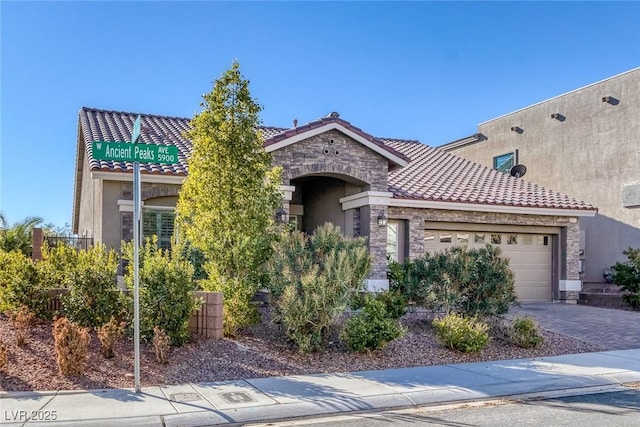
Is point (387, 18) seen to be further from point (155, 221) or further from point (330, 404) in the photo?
point (330, 404)

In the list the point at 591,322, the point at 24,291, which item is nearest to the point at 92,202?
the point at 24,291

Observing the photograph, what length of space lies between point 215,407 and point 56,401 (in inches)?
78.6

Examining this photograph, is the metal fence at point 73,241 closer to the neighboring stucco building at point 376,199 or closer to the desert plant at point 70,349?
the neighboring stucco building at point 376,199

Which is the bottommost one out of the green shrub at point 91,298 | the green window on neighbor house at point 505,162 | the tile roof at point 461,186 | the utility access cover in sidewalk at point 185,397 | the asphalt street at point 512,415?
the asphalt street at point 512,415

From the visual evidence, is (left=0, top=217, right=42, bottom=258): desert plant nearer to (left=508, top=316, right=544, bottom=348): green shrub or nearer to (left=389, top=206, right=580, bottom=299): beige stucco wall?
(left=389, top=206, right=580, bottom=299): beige stucco wall

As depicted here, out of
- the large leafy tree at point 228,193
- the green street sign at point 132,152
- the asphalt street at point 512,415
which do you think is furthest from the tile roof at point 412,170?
the asphalt street at point 512,415

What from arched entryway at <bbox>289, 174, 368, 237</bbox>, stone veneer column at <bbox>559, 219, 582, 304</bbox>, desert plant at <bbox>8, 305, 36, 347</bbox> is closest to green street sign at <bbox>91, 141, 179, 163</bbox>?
desert plant at <bbox>8, 305, 36, 347</bbox>

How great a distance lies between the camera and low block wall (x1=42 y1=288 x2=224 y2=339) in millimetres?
9711

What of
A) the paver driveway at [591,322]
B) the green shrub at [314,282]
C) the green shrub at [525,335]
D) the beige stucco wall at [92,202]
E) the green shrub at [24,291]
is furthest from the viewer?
the beige stucco wall at [92,202]

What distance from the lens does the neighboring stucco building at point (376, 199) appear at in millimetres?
14047

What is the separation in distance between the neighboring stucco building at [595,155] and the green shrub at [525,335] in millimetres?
10837

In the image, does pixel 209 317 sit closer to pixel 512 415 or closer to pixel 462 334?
pixel 462 334

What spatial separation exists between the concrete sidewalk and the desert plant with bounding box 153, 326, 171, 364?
0.89 m

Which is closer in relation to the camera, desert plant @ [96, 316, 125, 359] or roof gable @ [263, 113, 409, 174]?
desert plant @ [96, 316, 125, 359]
